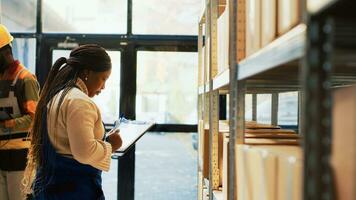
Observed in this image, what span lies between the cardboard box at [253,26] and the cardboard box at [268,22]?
4 cm

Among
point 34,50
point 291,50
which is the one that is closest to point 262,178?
point 291,50

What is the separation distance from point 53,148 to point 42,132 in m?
A: 0.09

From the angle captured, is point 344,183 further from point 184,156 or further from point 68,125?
point 184,156

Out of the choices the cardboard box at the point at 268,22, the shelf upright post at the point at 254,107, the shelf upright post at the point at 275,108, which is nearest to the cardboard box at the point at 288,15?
the cardboard box at the point at 268,22

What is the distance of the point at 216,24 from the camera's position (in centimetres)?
212

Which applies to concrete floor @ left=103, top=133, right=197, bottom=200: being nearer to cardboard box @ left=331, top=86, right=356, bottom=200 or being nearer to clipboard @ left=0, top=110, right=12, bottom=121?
clipboard @ left=0, top=110, right=12, bottom=121

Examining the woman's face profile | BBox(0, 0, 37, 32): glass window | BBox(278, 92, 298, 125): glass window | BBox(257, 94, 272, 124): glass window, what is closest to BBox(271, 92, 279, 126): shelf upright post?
BBox(278, 92, 298, 125): glass window

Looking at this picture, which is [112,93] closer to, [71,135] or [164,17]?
[164,17]

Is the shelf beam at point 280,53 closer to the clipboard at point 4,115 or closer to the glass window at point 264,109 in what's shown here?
the clipboard at point 4,115

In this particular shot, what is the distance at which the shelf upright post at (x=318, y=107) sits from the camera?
0.53 metres

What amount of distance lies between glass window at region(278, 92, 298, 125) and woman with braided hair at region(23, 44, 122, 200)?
1.99m

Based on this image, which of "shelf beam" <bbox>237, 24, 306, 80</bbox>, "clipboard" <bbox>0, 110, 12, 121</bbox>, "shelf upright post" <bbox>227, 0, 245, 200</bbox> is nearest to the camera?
"shelf beam" <bbox>237, 24, 306, 80</bbox>

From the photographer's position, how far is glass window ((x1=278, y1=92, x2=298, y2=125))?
365 cm

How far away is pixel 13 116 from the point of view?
9.27ft
